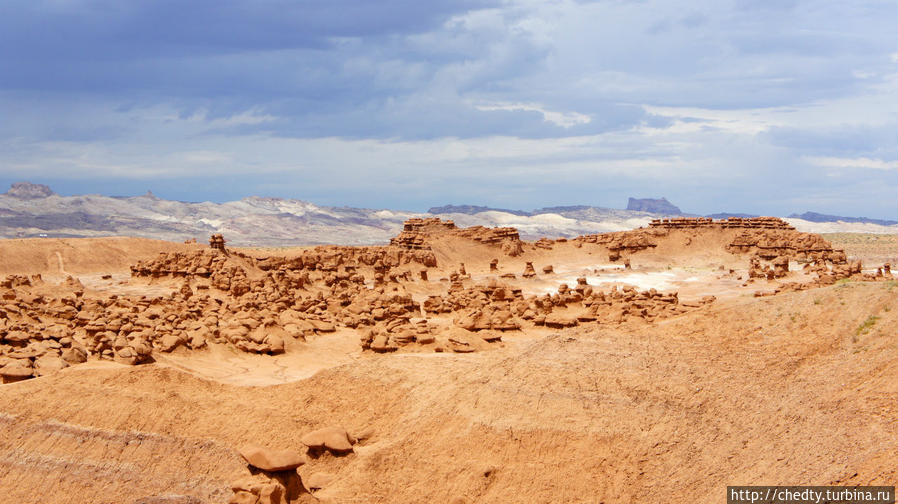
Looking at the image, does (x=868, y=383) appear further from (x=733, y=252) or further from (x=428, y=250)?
(x=733, y=252)

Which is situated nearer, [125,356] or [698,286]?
[125,356]

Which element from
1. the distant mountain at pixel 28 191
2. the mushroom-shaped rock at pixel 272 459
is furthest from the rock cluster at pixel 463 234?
the distant mountain at pixel 28 191

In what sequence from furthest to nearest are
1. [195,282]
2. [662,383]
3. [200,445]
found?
1. [195,282]
2. [662,383]
3. [200,445]

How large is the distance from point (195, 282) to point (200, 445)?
16.5 metres

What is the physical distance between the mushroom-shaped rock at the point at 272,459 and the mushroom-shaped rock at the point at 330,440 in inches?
33.5

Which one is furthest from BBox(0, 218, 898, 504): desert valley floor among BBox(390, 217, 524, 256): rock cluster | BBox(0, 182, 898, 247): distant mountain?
BBox(0, 182, 898, 247): distant mountain

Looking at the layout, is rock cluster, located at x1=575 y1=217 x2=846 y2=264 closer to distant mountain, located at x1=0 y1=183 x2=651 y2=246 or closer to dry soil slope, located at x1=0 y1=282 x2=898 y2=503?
dry soil slope, located at x1=0 y1=282 x2=898 y2=503

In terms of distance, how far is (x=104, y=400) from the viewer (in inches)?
349

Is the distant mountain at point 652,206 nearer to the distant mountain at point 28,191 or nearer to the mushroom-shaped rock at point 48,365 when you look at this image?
the distant mountain at point 28,191

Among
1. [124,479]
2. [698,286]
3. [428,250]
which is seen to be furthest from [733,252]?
[124,479]

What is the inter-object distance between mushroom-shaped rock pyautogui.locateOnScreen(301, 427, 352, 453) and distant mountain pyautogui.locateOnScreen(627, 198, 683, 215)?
174 m

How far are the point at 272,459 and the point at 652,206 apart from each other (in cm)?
18528

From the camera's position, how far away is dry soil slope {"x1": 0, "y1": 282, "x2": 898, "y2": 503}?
753cm

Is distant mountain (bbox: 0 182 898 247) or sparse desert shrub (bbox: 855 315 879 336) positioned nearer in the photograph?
sparse desert shrub (bbox: 855 315 879 336)
